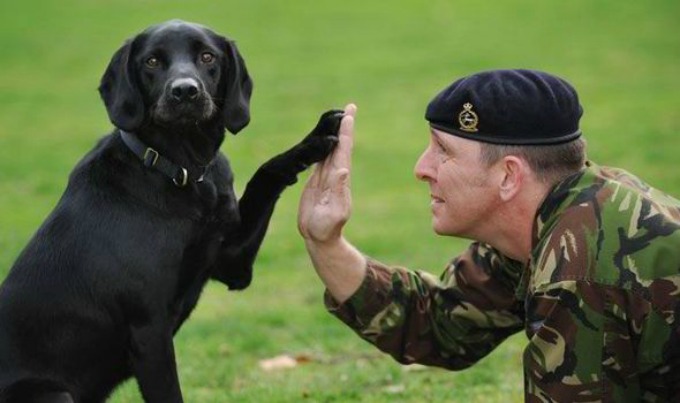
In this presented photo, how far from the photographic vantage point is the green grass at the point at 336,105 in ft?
22.0

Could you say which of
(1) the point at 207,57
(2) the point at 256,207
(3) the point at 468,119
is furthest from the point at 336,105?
(3) the point at 468,119

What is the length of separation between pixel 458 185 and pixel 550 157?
34 centimetres

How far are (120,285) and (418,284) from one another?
1.20 m

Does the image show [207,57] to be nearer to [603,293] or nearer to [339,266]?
[339,266]

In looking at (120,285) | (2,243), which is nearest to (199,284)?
(120,285)

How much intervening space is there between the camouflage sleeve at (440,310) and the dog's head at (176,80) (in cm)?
83

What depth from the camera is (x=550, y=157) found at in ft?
13.8

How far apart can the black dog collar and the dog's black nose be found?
241 millimetres

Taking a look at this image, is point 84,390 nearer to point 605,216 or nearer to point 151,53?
point 151,53

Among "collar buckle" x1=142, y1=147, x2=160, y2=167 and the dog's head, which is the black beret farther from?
"collar buckle" x1=142, y1=147, x2=160, y2=167

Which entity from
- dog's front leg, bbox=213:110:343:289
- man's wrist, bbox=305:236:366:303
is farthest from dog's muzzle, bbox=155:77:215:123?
man's wrist, bbox=305:236:366:303

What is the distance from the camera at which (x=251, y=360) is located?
23.5 ft

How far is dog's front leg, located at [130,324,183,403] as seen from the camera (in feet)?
14.7

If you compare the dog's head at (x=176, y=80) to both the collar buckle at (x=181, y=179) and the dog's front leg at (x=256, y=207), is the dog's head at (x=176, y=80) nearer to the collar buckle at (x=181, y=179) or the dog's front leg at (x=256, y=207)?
the collar buckle at (x=181, y=179)
